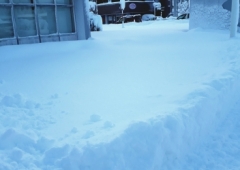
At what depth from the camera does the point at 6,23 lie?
22.7ft

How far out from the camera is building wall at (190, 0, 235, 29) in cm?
1137

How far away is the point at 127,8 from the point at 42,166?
33855 mm

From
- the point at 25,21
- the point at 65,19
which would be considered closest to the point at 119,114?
the point at 25,21

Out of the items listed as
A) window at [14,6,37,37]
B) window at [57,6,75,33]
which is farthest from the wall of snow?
window at [57,6,75,33]

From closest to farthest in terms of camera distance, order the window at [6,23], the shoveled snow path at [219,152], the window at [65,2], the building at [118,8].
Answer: the shoveled snow path at [219,152] → the window at [6,23] → the window at [65,2] → the building at [118,8]

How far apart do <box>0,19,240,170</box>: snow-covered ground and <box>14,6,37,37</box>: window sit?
75.5 inches

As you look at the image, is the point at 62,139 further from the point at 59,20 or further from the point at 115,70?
the point at 59,20

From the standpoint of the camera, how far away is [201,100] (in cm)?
327

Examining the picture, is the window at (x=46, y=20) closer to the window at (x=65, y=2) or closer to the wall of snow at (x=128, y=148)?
the window at (x=65, y=2)

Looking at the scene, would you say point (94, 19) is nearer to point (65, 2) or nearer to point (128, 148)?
point (65, 2)

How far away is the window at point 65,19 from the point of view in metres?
8.54

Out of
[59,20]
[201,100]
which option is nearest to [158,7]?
[59,20]

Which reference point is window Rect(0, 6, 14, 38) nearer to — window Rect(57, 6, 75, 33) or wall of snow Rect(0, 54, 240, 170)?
window Rect(57, 6, 75, 33)

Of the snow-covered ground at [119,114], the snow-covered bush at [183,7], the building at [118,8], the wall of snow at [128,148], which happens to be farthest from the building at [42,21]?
the snow-covered bush at [183,7]
